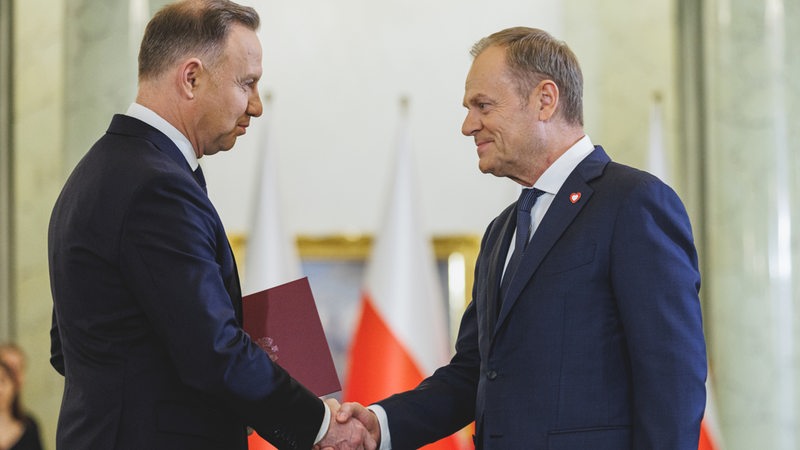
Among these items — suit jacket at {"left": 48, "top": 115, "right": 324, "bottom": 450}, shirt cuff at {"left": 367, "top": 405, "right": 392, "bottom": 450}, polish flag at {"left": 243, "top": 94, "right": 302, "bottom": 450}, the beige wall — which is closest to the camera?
suit jacket at {"left": 48, "top": 115, "right": 324, "bottom": 450}

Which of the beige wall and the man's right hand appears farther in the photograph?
the beige wall

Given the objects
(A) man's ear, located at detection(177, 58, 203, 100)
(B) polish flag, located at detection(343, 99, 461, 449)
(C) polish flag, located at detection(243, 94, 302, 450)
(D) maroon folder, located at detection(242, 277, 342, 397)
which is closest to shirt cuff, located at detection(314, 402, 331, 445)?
(D) maroon folder, located at detection(242, 277, 342, 397)

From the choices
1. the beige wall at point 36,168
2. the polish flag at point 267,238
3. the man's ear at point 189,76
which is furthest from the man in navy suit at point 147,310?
the beige wall at point 36,168

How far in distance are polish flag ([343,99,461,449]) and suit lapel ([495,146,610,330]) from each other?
271 centimetres

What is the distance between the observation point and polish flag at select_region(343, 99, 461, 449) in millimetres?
5645

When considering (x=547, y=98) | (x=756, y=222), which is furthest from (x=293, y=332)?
(x=756, y=222)

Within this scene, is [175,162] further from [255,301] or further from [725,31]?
[725,31]

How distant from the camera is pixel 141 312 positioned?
269 cm

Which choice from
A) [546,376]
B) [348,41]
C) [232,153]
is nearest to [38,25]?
[232,153]

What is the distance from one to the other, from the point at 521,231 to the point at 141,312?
3.51ft

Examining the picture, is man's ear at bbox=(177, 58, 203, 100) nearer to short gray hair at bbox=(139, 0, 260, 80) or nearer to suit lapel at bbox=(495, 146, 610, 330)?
short gray hair at bbox=(139, 0, 260, 80)

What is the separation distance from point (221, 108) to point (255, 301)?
572mm

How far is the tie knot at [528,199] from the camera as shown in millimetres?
3115

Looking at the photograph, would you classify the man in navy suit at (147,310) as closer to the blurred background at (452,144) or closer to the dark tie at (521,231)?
the dark tie at (521,231)
